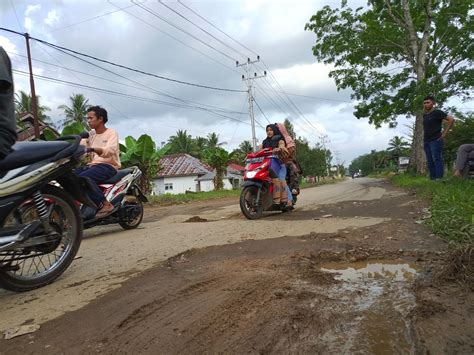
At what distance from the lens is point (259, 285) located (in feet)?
8.34

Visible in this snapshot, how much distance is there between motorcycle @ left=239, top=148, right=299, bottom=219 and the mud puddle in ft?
10.7

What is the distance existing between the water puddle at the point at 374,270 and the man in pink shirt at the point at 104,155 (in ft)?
10.3

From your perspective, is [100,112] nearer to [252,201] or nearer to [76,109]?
[252,201]

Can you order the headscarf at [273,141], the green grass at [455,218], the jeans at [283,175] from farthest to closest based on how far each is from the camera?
the headscarf at [273,141] → the jeans at [283,175] → the green grass at [455,218]

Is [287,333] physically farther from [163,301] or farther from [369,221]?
[369,221]

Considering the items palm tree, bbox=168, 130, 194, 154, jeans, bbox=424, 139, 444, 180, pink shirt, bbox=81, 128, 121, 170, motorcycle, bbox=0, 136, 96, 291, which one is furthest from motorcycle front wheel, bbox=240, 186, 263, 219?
palm tree, bbox=168, 130, 194, 154

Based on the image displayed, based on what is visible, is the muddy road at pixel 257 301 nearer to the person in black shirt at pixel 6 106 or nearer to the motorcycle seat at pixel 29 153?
the motorcycle seat at pixel 29 153

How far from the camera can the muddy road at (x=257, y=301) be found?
A: 1.80 metres

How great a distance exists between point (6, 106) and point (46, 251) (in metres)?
1.09

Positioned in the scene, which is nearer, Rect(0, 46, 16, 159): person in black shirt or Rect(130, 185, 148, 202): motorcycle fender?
Rect(0, 46, 16, 159): person in black shirt

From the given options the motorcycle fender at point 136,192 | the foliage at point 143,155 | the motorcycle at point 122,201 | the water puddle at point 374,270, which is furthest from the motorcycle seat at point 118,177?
the foliage at point 143,155

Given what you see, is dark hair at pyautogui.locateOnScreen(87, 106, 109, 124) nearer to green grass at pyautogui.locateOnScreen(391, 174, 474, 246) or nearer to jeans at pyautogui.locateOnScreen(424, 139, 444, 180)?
green grass at pyautogui.locateOnScreen(391, 174, 474, 246)

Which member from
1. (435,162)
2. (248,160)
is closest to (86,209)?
(248,160)

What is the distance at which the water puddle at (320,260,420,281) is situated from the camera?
2.72 m
